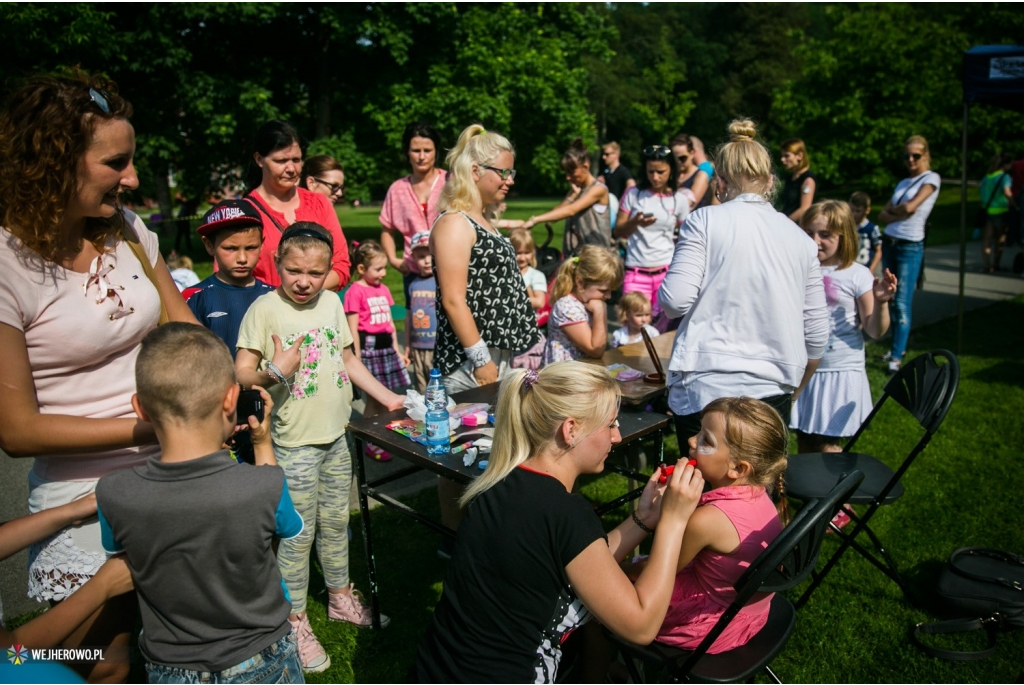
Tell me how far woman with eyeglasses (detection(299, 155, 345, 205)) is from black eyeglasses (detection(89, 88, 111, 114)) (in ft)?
10.2

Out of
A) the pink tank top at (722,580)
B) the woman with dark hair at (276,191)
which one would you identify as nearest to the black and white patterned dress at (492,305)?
the woman with dark hair at (276,191)

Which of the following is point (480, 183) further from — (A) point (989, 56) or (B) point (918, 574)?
(A) point (989, 56)

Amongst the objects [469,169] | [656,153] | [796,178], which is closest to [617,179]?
[796,178]

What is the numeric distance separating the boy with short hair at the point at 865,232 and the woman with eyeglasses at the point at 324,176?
6286 millimetres

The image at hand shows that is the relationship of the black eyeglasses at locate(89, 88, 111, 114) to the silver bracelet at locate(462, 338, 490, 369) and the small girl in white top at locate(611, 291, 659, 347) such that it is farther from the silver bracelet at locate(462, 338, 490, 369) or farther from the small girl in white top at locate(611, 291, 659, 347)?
the small girl in white top at locate(611, 291, 659, 347)

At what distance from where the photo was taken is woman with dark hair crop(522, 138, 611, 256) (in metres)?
6.56

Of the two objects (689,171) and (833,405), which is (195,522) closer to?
(833,405)

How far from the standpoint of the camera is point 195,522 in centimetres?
164

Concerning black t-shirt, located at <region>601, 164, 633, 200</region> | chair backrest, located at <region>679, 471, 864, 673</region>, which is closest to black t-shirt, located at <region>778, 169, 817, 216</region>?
black t-shirt, located at <region>601, 164, 633, 200</region>

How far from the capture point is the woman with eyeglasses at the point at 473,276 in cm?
320

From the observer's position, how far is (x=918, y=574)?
11.5 ft

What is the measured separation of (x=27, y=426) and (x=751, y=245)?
2.51m

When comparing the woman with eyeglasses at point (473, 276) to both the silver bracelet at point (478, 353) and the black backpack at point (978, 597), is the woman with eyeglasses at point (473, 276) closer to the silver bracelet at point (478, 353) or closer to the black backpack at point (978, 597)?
the silver bracelet at point (478, 353)

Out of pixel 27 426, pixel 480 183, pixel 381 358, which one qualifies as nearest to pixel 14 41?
pixel 381 358
